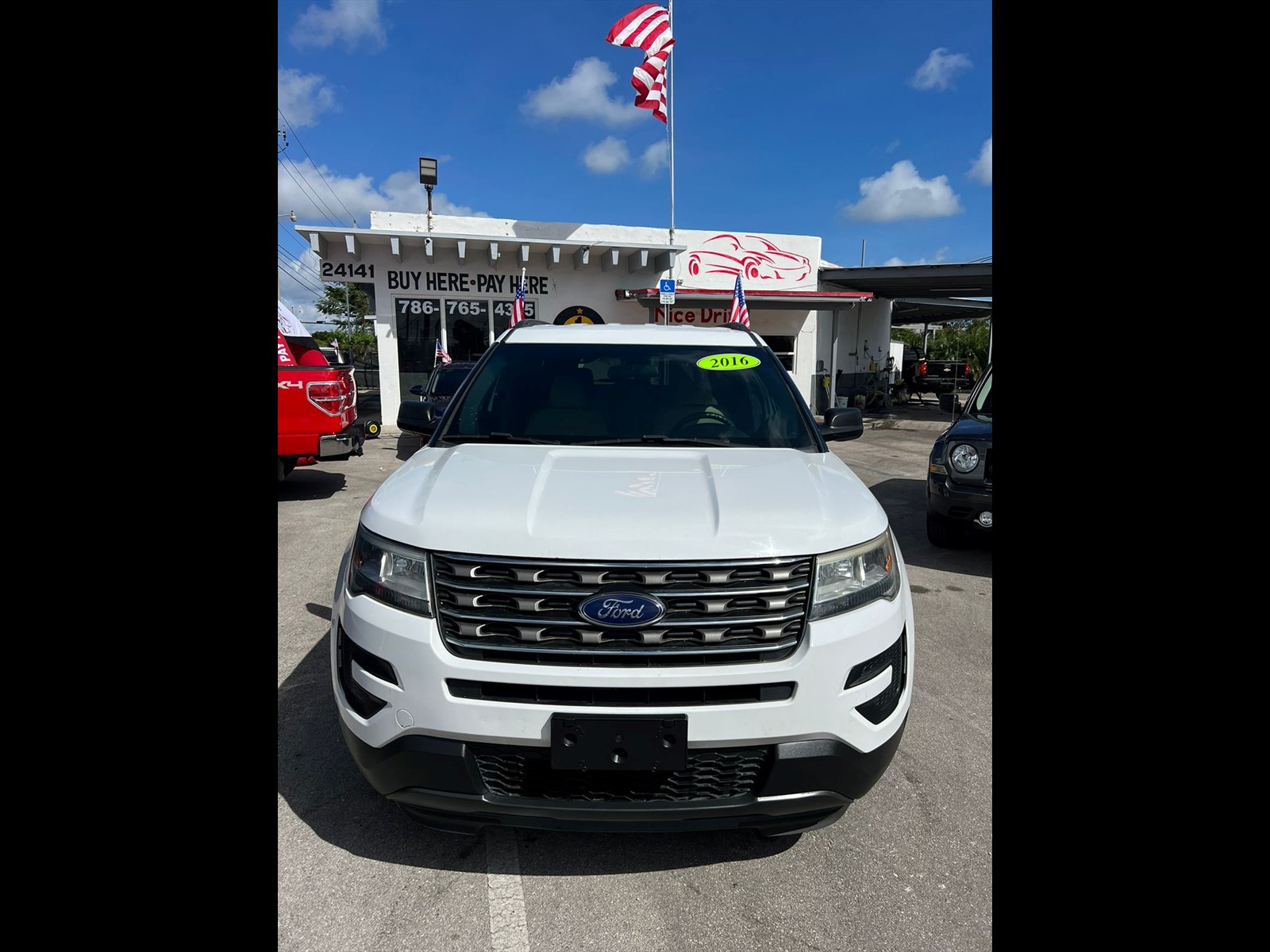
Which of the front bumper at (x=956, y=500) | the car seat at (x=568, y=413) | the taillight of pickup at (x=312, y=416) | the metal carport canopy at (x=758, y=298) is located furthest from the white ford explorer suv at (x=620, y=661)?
the metal carport canopy at (x=758, y=298)

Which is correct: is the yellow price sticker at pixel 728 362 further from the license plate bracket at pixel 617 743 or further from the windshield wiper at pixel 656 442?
the license plate bracket at pixel 617 743

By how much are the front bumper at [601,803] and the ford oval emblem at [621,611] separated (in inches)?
15.5

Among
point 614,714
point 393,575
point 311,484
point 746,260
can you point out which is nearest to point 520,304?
point 746,260

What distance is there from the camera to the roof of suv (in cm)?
361

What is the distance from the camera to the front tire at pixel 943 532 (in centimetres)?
600

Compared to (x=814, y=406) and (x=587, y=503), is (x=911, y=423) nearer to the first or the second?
(x=814, y=406)

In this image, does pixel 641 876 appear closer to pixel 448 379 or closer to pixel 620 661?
pixel 620 661

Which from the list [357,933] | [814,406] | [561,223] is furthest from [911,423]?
[357,933]

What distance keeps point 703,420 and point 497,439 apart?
0.93m

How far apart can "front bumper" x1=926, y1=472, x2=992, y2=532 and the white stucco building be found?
10735mm

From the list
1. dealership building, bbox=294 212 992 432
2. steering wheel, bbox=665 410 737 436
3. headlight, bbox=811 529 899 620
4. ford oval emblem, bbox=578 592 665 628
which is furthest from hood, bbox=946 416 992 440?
dealership building, bbox=294 212 992 432

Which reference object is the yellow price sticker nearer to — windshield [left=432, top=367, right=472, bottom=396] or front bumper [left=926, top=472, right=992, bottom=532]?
front bumper [left=926, top=472, right=992, bottom=532]
